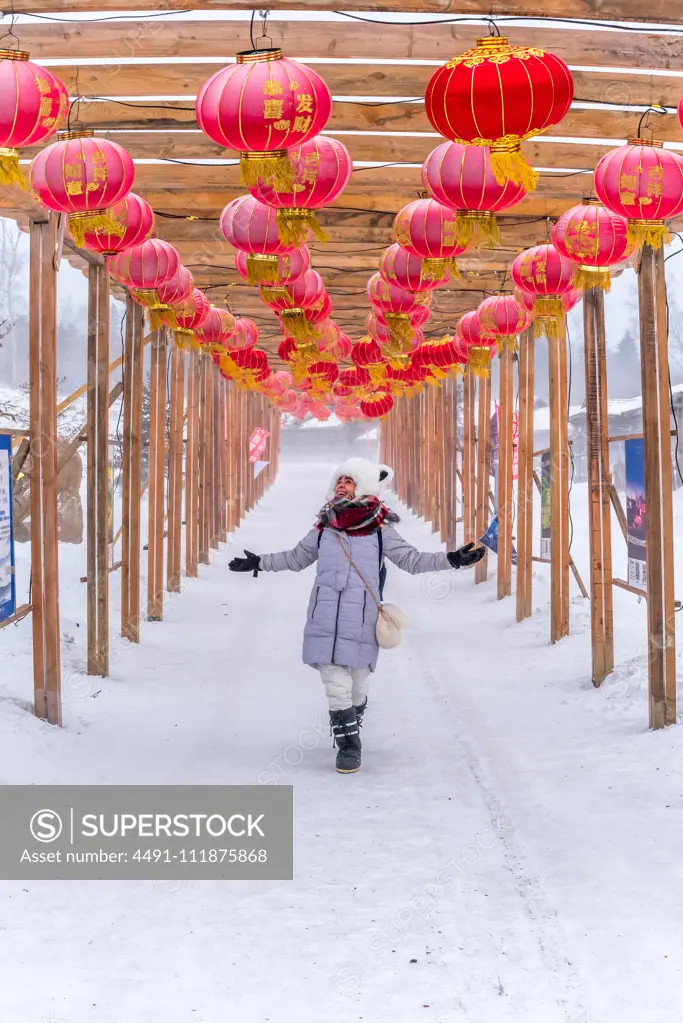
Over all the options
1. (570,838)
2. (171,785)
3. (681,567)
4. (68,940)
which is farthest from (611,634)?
(681,567)

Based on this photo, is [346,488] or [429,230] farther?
[429,230]

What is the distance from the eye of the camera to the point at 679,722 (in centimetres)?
633

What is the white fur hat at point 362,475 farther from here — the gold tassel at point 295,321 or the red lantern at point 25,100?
the gold tassel at point 295,321

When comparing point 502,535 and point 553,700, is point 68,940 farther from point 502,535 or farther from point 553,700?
point 502,535

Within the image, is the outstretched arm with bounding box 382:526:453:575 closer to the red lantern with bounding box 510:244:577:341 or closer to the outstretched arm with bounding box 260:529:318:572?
the outstretched arm with bounding box 260:529:318:572

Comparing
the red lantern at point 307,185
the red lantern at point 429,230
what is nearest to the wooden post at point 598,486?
the red lantern at point 429,230

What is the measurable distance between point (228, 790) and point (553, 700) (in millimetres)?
3127

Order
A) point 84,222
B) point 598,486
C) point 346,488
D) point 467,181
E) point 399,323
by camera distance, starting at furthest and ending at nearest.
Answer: point 399,323 < point 598,486 < point 346,488 < point 84,222 < point 467,181

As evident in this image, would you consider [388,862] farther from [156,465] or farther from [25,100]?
[156,465]

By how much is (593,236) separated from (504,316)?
285 cm

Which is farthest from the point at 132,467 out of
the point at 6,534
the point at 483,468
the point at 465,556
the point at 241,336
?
the point at 483,468

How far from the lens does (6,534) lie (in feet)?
19.5

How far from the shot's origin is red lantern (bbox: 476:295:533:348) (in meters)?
9.07

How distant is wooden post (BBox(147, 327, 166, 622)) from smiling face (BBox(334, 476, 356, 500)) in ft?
17.2
